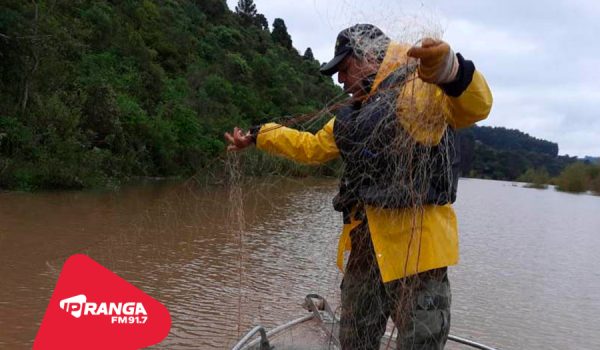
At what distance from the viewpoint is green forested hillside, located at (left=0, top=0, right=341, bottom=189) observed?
1591 centimetres

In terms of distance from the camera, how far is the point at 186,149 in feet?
60.5

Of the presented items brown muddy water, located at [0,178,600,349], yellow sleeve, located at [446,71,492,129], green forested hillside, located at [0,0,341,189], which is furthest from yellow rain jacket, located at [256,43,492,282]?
green forested hillside, located at [0,0,341,189]

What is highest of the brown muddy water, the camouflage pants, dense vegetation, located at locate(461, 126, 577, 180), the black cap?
dense vegetation, located at locate(461, 126, 577, 180)

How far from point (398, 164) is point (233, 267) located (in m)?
6.86

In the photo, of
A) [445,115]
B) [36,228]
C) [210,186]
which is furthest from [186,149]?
[445,115]

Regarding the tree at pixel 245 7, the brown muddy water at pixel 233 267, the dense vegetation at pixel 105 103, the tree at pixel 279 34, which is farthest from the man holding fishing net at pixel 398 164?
the tree at pixel 245 7

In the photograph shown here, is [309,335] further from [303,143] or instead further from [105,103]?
[105,103]

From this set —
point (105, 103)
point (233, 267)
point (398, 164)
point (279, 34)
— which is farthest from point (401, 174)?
point (279, 34)

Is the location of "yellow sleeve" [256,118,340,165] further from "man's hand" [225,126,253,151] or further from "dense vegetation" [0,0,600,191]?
"dense vegetation" [0,0,600,191]

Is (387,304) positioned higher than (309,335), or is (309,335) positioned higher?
(387,304)

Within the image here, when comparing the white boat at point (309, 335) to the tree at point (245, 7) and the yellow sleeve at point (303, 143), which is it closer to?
the yellow sleeve at point (303, 143)

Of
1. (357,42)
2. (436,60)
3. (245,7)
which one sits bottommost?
(436,60)

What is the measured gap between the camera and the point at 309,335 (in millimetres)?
3865

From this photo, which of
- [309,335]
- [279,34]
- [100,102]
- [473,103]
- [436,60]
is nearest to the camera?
[436,60]
